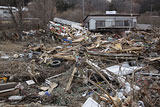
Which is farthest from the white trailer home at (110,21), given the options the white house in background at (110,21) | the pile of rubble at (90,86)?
the pile of rubble at (90,86)

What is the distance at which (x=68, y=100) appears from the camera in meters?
3.36

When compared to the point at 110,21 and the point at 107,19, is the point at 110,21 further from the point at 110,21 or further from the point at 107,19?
the point at 107,19

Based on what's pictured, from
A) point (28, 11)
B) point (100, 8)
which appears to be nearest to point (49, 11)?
point (28, 11)

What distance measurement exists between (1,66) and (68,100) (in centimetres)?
372

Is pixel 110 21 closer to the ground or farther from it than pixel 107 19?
closer to the ground

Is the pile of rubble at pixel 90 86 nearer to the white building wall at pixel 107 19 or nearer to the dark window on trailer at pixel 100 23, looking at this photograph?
the white building wall at pixel 107 19

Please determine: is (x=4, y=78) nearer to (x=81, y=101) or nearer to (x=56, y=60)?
(x=56, y=60)

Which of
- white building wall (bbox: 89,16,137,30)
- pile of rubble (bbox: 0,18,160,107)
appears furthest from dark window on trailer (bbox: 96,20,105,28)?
pile of rubble (bbox: 0,18,160,107)

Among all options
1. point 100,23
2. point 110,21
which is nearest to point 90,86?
point 100,23

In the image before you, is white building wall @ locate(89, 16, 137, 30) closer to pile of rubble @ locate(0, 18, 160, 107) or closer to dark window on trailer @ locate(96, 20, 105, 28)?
dark window on trailer @ locate(96, 20, 105, 28)

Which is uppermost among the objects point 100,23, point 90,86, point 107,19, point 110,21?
point 107,19

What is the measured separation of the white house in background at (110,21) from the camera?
752 inches

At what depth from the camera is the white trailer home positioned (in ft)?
62.6

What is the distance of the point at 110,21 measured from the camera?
19.5 metres
